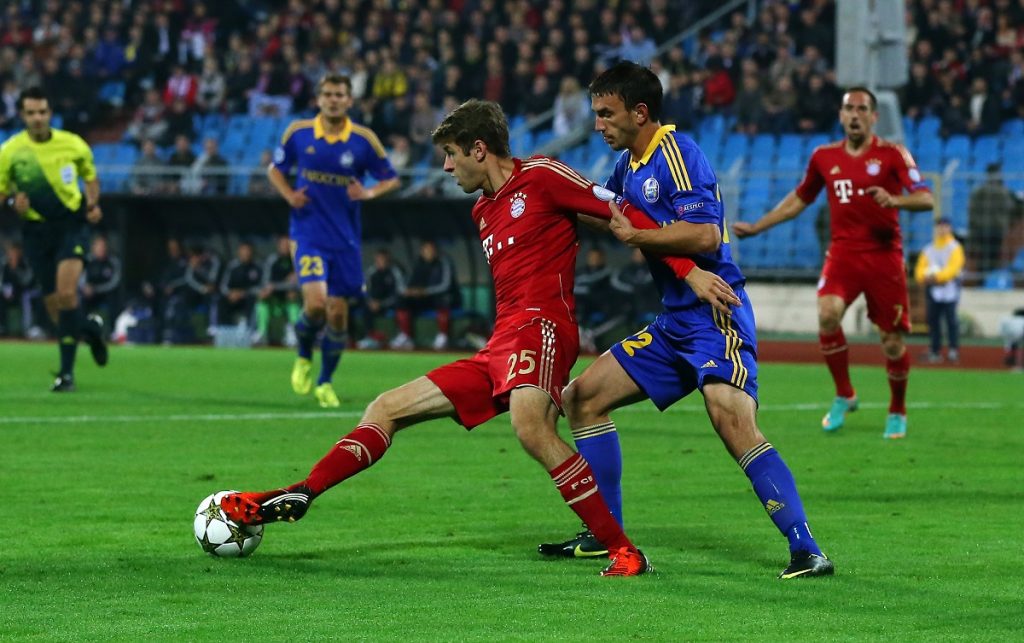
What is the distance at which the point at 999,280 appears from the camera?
24.7 meters

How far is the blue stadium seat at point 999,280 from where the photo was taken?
80.7 feet

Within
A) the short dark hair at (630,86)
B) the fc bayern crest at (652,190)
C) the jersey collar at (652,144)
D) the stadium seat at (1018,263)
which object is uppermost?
the short dark hair at (630,86)

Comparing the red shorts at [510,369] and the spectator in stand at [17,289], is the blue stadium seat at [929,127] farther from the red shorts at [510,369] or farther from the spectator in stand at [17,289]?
the red shorts at [510,369]

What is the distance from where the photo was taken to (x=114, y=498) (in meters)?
8.59

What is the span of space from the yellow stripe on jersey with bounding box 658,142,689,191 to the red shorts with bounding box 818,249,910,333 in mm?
5800

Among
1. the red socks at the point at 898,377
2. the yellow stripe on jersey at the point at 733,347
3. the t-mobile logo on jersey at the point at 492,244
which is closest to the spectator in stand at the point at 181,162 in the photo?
the red socks at the point at 898,377

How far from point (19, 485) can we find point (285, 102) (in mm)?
23758

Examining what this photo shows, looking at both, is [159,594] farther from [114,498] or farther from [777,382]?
[777,382]

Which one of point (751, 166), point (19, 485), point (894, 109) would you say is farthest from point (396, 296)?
point (19, 485)

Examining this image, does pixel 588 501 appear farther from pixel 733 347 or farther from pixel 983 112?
pixel 983 112

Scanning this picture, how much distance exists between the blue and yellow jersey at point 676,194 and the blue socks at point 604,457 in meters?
0.57

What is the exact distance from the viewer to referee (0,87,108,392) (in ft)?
49.3

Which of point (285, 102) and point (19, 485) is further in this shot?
point (285, 102)

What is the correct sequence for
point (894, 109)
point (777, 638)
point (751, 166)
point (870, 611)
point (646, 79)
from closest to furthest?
1. point (777, 638)
2. point (870, 611)
3. point (646, 79)
4. point (894, 109)
5. point (751, 166)
